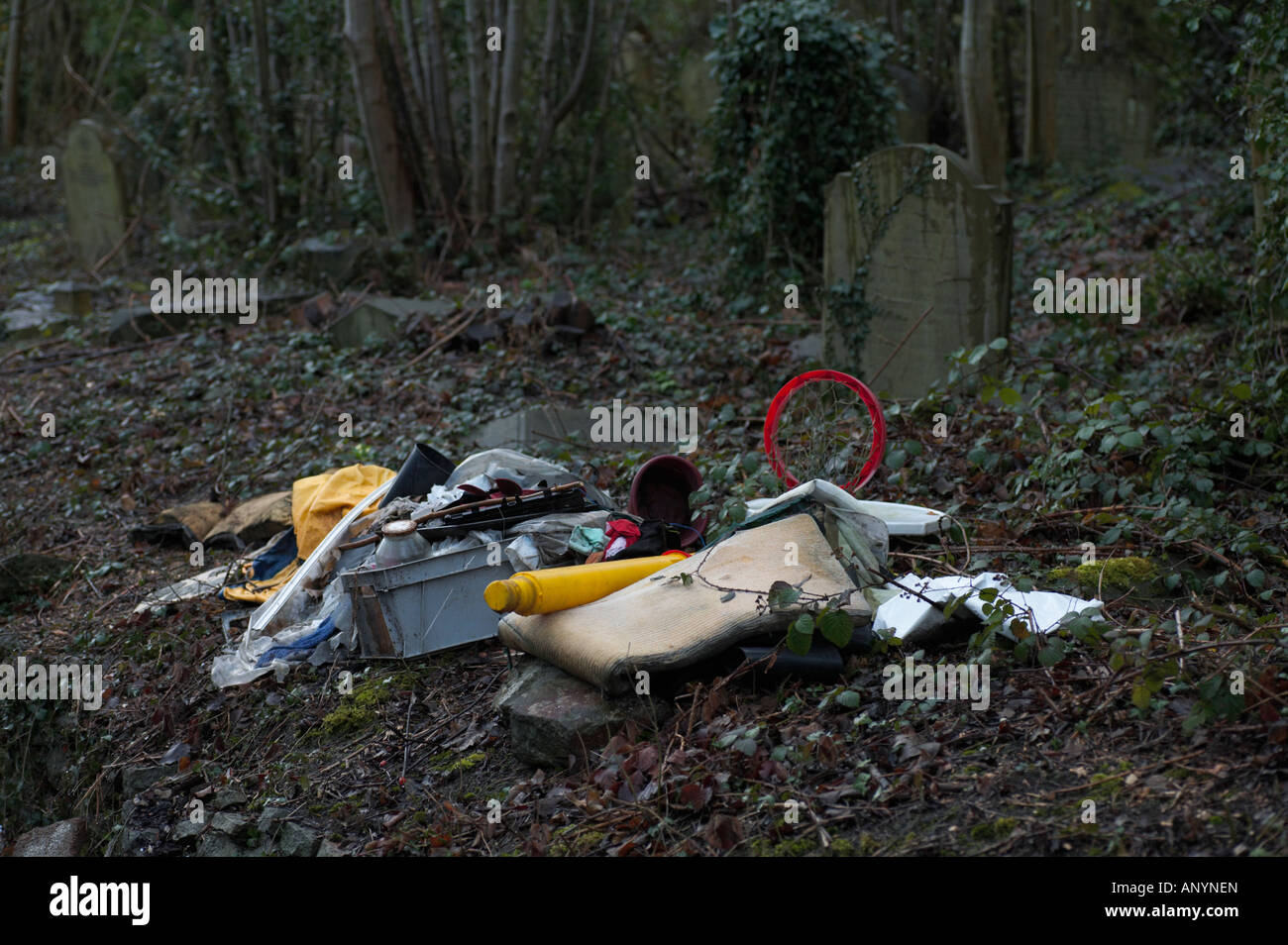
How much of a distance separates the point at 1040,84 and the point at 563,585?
1253 centimetres

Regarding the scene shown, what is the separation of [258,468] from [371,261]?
152 inches

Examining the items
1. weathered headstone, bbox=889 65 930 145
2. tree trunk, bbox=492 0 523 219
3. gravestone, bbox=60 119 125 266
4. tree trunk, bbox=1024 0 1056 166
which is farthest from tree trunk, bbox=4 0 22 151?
tree trunk, bbox=1024 0 1056 166

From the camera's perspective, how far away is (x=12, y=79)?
1880 cm

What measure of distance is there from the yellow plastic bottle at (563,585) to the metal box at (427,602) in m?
0.50

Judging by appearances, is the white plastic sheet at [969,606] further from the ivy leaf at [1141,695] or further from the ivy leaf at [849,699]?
the ivy leaf at [1141,695]

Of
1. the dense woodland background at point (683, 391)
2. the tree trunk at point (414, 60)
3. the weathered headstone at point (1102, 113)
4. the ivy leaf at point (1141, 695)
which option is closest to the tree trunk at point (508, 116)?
the dense woodland background at point (683, 391)

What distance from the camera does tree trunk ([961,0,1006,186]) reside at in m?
11.5

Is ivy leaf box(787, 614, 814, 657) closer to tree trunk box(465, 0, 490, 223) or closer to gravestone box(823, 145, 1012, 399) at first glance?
gravestone box(823, 145, 1012, 399)

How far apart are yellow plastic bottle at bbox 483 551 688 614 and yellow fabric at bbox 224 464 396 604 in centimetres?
170

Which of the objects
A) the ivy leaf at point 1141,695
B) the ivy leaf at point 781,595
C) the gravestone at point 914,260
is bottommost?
the ivy leaf at point 1141,695

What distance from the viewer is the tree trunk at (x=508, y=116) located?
1084 cm

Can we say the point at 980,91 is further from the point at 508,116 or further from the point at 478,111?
the point at 478,111

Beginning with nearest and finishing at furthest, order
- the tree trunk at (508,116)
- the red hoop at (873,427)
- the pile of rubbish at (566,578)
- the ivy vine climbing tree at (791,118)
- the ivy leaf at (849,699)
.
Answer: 1. the ivy leaf at (849,699)
2. the pile of rubbish at (566,578)
3. the red hoop at (873,427)
4. the ivy vine climbing tree at (791,118)
5. the tree trunk at (508,116)

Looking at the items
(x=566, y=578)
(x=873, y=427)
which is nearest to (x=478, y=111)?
(x=873, y=427)
